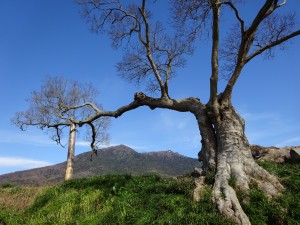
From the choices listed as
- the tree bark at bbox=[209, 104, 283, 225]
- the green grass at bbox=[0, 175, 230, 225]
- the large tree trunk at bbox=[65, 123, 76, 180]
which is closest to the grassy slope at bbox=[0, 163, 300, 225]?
the green grass at bbox=[0, 175, 230, 225]

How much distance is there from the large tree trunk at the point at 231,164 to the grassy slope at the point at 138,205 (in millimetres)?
385

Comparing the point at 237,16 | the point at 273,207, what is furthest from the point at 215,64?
the point at 273,207

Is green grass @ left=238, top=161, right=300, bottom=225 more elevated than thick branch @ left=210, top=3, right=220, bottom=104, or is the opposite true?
thick branch @ left=210, top=3, right=220, bottom=104

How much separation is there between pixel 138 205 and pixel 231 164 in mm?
3904

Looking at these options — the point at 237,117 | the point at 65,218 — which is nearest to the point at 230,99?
the point at 237,117

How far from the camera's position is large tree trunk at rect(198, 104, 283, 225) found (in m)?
9.71

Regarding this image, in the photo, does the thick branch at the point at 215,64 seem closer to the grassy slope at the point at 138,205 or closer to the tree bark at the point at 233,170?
the tree bark at the point at 233,170

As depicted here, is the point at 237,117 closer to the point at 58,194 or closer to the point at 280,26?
the point at 280,26

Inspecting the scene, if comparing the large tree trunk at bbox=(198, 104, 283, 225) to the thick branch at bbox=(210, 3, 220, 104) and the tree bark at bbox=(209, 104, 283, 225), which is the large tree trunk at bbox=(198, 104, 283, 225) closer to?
the tree bark at bbox=(209, 104, 283, 225)

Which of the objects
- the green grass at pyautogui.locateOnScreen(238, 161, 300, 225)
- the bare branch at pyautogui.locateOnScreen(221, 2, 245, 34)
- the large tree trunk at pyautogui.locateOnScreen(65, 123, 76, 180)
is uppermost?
the bare branch at pyautogui.locateOnScreen(221, 2, 245, 34)

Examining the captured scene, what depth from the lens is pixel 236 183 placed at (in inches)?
439

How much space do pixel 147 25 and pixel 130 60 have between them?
126 inches

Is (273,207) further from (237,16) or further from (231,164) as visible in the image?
(237,16)

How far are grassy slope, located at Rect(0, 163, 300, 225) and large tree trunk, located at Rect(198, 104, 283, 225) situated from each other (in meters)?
0.39
